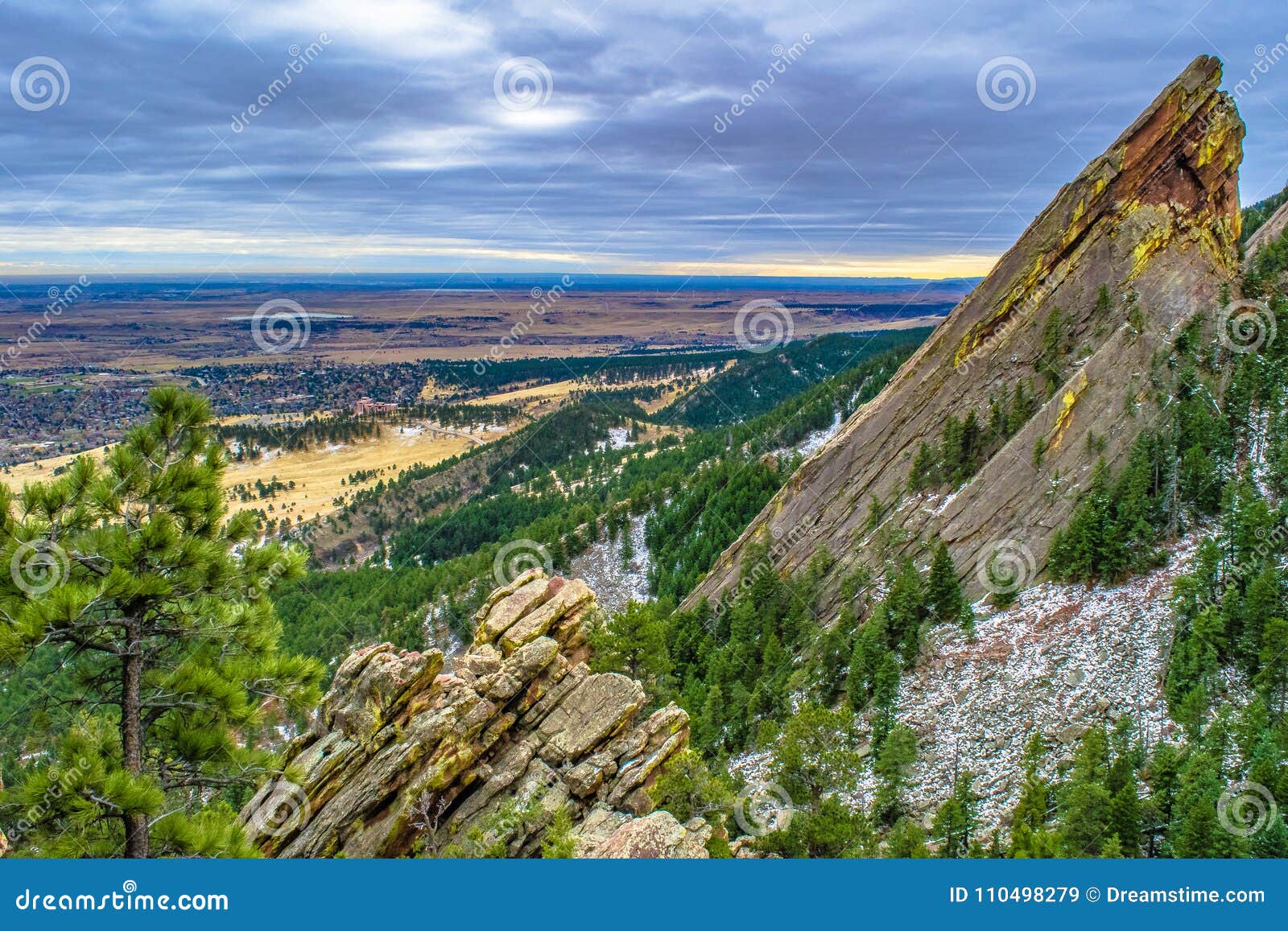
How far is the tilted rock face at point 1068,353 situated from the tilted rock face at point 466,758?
26.0m

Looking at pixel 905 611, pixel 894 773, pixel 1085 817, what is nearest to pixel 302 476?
pixel 905 611

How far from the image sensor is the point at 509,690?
23.9 meters

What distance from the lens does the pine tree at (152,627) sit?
958 centimetres

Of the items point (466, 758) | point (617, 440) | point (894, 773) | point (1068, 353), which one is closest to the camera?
point (466, 758)

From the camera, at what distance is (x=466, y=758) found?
22.5 m

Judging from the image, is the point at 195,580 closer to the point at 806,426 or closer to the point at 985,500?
the point at 985,500

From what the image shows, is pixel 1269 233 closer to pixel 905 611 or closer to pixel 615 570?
pixel 905 611

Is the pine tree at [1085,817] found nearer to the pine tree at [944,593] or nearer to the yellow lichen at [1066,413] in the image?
the pine tree at [944,593]

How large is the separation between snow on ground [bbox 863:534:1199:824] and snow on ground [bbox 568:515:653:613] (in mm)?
40132

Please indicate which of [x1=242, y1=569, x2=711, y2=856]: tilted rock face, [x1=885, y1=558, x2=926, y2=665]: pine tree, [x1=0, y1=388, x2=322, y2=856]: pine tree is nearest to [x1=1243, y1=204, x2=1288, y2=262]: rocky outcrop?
[x1=885, y1=558, x2=926, y2=665]: pine tree

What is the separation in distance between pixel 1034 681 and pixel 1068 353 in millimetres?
25273

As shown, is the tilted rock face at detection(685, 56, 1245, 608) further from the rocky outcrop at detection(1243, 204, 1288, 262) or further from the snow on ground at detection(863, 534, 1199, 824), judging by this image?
the rocky outcrop at detection(1243, 204, 1288, 262)

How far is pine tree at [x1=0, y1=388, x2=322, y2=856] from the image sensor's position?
958 centimetres

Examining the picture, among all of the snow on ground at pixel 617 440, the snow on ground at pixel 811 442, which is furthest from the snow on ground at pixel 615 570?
the snow on ground at pixel 617 440
